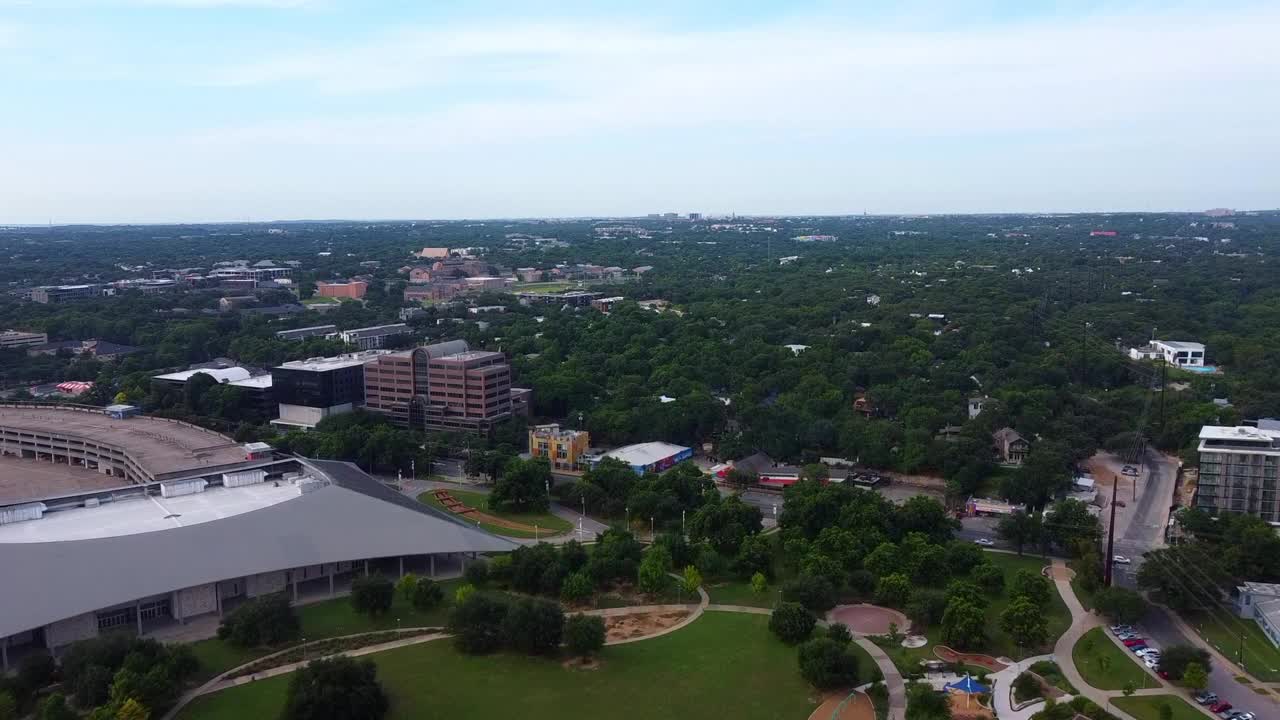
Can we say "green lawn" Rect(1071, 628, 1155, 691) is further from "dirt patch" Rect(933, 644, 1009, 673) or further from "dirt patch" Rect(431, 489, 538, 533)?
"dirt patch" Rect(431, 489, 538, 533)

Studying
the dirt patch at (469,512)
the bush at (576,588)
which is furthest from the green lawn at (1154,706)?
the dirt patch at (469,512)

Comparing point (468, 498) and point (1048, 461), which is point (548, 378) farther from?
point (1048, 461)

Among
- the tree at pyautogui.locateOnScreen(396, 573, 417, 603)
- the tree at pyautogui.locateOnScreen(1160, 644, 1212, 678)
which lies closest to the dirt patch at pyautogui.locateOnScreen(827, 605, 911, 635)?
the tree at pyautogui.locateOnScreen(1160, 644, 1212, 678)

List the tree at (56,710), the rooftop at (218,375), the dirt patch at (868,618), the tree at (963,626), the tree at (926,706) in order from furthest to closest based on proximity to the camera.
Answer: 1. the rooftop at (218,375)
2. the dirt patch at (868,618)
3. the tree at (963,626)
4. the tree at (926,706)
5. the tree at (56,710)

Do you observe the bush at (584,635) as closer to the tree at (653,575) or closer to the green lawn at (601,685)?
the green lawn at (601,685)

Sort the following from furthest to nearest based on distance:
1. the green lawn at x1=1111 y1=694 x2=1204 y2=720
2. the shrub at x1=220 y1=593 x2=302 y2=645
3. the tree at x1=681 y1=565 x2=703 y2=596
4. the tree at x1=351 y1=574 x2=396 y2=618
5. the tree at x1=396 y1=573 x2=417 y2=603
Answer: the tree at x1=681 y1=565 x2=703 y2=596 < the tree at x1=396 y1=573 x2=417 y2=603 < the tree at x1=351 y1=574 x2=396 y2=618 < the shrub at x1=220 y1=593 x2=302 y2=645 < the green lawn at x1=1111 y1=694 x2=1204 y2=720

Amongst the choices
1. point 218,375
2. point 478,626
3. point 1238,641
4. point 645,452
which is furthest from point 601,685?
point 218,375
